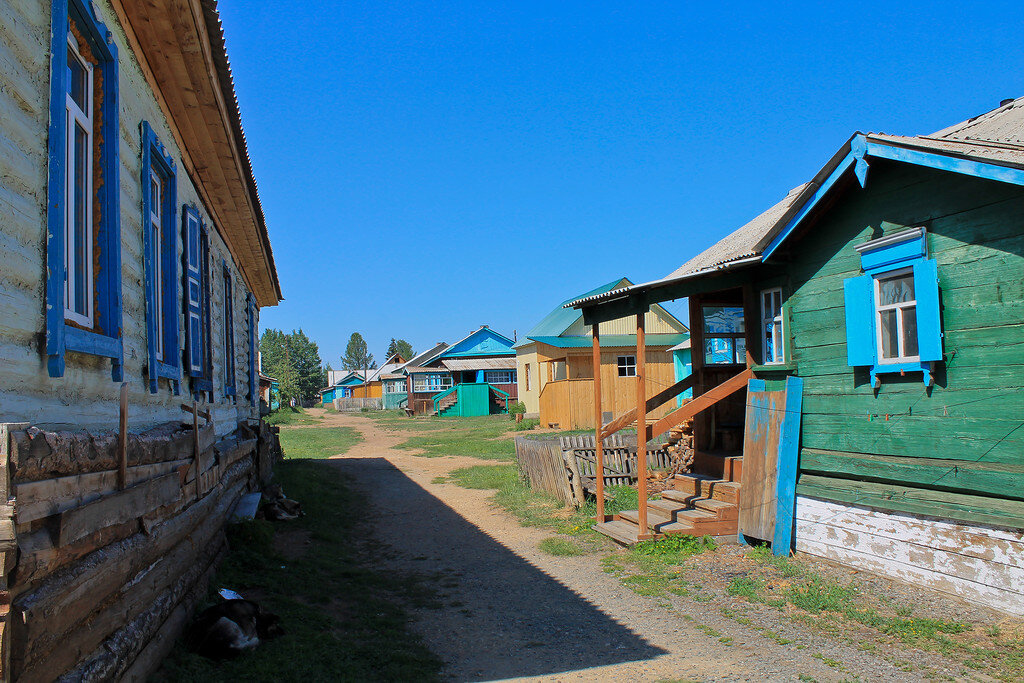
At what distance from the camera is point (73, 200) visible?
142 inches

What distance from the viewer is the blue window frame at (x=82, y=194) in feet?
10.2

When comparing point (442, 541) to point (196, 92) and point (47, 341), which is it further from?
point (47, 341)

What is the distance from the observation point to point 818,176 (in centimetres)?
699

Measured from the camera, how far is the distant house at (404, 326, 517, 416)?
4047 centimetres

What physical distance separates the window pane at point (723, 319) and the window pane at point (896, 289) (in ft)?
11.3

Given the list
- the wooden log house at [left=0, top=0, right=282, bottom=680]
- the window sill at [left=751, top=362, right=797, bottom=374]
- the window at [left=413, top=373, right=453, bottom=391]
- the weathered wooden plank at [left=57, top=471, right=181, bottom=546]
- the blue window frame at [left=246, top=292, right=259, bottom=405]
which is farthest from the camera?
the window at [left=413, top=373, right=453, bottom=391]

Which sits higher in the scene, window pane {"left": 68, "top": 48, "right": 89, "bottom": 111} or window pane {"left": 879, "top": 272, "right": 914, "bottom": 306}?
window pane {"left": 68, "top": 48, "right": 89, "bottom": 111}

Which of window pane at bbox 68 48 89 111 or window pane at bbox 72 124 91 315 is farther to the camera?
window pane at bbox 68 48 89 111

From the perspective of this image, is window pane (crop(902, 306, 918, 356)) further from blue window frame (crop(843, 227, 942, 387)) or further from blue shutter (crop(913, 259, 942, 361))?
blue shutter (crop(913, 259, 942, 361))

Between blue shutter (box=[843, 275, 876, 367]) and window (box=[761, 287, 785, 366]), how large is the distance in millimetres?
1127

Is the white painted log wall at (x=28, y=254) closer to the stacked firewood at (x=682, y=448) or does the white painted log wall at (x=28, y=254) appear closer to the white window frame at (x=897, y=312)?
the white window frame at (x=897, y=312)

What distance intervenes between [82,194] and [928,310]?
21.9 ft

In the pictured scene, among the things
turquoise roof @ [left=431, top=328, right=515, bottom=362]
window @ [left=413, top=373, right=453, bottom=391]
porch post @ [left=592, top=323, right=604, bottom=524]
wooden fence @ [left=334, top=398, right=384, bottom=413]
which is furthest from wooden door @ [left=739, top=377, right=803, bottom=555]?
wooden fence @ [left=334, top=398, right=384, bottom=413]

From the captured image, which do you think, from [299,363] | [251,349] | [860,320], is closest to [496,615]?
[860,320]
